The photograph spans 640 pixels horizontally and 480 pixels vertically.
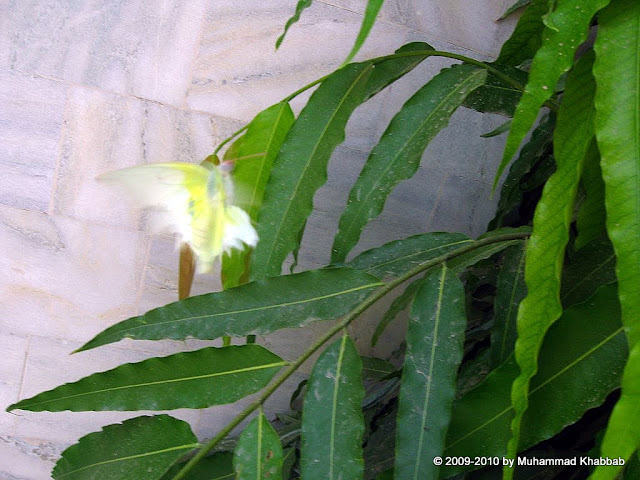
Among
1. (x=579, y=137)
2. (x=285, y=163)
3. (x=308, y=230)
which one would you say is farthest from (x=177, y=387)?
(x=308, y=230)

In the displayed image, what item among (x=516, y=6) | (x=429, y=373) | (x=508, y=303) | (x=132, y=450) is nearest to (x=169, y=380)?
(x=132, y=450)

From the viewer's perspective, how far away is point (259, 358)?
427 mm

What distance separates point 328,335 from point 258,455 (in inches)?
3.5

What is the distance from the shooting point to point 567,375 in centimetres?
40

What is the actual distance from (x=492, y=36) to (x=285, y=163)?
0.55 m

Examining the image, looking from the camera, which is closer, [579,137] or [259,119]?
[579,137]

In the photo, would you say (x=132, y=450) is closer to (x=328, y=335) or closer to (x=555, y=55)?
(x=328, y=335)

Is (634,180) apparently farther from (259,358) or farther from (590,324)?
(259,358)

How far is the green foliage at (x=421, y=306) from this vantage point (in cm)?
34

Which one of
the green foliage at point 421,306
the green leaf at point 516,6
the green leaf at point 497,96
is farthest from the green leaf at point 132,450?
the green leaf at point 516,6

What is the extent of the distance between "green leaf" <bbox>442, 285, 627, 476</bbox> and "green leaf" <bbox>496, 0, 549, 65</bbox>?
10.7 inches

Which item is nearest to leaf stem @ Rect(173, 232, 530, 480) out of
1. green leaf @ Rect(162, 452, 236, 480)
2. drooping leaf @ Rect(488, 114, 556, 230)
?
green leaf @ Rect(162, 452, 236, 480)

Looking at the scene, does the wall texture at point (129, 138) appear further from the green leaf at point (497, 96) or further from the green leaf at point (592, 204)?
the green leaf at point (592, 204)

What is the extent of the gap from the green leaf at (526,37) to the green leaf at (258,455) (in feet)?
1.29
